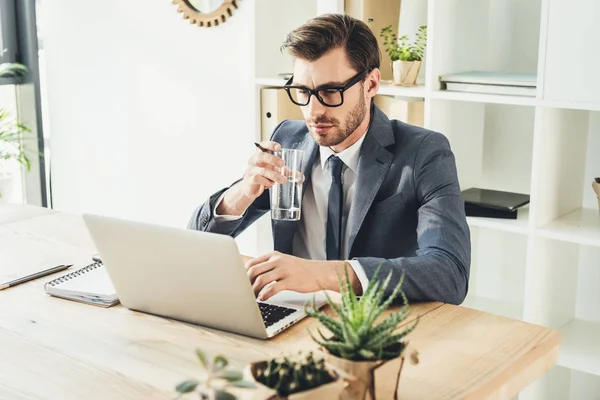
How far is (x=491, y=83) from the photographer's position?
8.43ft

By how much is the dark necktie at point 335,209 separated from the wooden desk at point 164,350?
0.45 metres

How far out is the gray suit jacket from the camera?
193 centimetres

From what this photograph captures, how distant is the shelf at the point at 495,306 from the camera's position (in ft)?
9.71

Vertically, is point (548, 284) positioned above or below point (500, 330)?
below

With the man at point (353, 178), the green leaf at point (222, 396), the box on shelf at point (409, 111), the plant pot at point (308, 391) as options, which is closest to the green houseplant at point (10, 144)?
the box on shelf at point (409, 111)

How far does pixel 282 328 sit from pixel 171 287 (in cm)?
23

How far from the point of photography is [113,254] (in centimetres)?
170

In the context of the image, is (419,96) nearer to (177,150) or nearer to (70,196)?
(177,150)

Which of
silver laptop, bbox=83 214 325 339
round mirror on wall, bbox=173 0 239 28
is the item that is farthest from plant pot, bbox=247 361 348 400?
round mirror on wall, bbox=173 0 239 28

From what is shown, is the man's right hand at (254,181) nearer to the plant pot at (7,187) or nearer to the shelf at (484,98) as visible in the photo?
the shelf at (484,98)

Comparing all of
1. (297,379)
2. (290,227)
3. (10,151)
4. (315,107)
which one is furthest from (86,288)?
(10,151)

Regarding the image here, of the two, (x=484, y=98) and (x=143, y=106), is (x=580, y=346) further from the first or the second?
(x=143, y=106)

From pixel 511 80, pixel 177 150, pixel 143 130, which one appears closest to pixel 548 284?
pixel 511 80

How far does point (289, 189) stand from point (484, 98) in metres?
0.86
